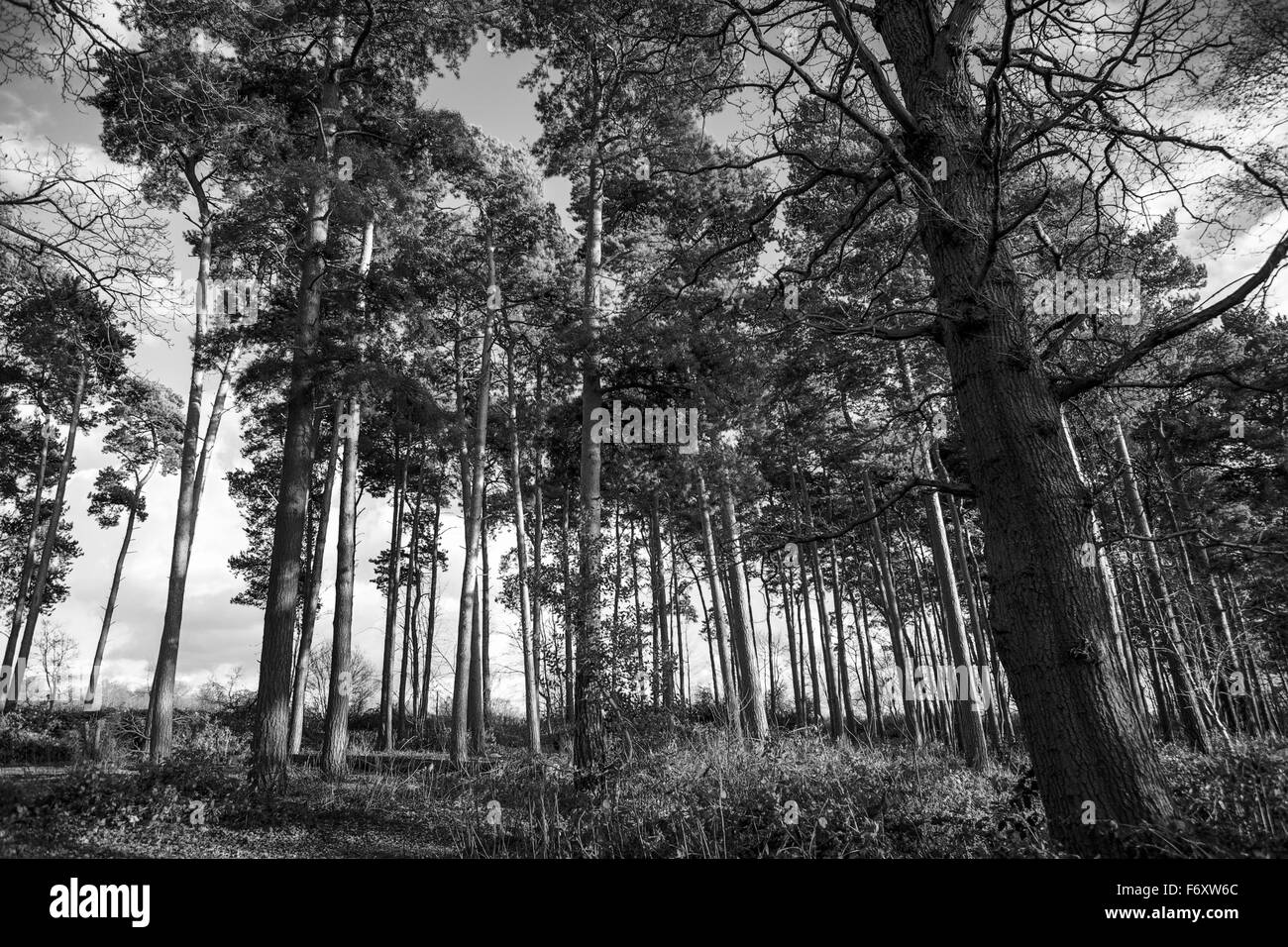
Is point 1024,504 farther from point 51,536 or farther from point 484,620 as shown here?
point 51,536

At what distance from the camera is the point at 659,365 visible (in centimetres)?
1260

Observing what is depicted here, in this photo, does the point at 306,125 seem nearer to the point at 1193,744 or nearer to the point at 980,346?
the point at 980,346

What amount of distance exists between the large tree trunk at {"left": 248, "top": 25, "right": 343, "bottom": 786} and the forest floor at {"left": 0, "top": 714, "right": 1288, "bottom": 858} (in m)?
0.77

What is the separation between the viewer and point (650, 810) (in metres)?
6.67

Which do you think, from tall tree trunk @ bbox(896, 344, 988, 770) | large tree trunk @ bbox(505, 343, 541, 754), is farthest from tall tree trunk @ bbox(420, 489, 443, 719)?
tall tree trunk @ bbox(896, 344, 988, 770)

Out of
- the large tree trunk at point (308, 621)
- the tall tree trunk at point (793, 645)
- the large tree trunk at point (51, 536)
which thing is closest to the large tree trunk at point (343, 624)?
the large tree trunk at point (308, 621)

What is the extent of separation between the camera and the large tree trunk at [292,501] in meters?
9.29

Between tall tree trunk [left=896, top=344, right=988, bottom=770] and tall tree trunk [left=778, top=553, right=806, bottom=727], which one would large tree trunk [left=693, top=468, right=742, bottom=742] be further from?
tall tree trunk [left=778, top=553, right=806, bottom=727]

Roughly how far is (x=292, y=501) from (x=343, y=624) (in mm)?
4175

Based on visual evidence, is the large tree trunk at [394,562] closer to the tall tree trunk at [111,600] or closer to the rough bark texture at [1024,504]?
the tall tree trunk at [111,600]

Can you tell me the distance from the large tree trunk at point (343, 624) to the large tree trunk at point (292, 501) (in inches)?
51.2

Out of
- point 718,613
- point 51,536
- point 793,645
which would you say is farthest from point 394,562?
point 793,645

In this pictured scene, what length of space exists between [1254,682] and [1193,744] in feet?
11.2
